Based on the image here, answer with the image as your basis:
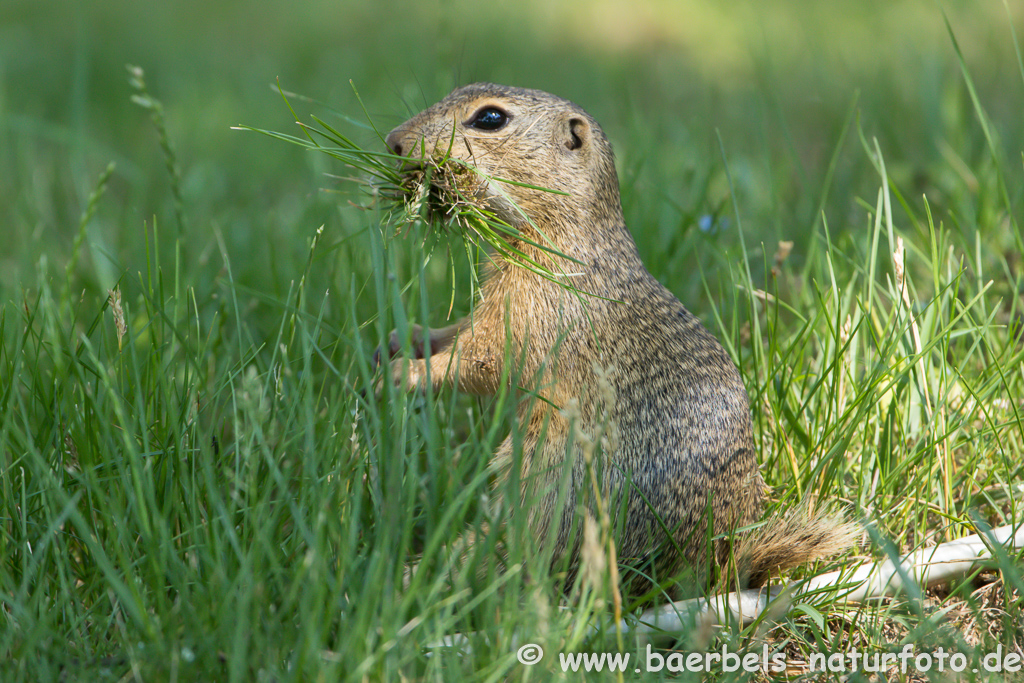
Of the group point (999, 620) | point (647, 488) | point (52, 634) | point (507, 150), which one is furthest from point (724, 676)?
point (507, 150)

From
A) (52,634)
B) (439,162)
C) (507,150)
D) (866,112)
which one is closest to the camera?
(52,634)

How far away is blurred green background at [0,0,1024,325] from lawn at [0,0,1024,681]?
46 millimetres

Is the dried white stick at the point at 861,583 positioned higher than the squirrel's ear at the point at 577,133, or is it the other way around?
the squirrel's ear at the point at 577,133

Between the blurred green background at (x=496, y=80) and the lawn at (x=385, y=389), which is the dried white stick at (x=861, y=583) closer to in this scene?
the lawn at (x=385, y=389)

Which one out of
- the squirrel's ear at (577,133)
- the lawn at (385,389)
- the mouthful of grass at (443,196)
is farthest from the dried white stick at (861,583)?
the squirrel's ear at (577,133)

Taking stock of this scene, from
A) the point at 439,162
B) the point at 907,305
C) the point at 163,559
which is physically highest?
the point at 439,162

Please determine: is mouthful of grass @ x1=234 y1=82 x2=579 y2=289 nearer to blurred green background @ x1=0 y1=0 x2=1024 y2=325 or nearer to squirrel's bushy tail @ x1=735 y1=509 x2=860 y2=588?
blurred green background @ x1=0 y1=0 x2=1024 y2=325

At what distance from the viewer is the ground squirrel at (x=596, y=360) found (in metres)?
2.47

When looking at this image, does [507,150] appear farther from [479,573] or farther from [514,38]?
[514,38]

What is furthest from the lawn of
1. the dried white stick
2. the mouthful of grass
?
the mouthful of grass

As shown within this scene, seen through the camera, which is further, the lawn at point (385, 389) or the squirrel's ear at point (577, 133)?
the squirrel's ear at point (577, 133)

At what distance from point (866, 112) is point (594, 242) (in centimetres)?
349

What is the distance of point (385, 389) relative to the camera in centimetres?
193

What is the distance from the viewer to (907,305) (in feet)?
8.68
